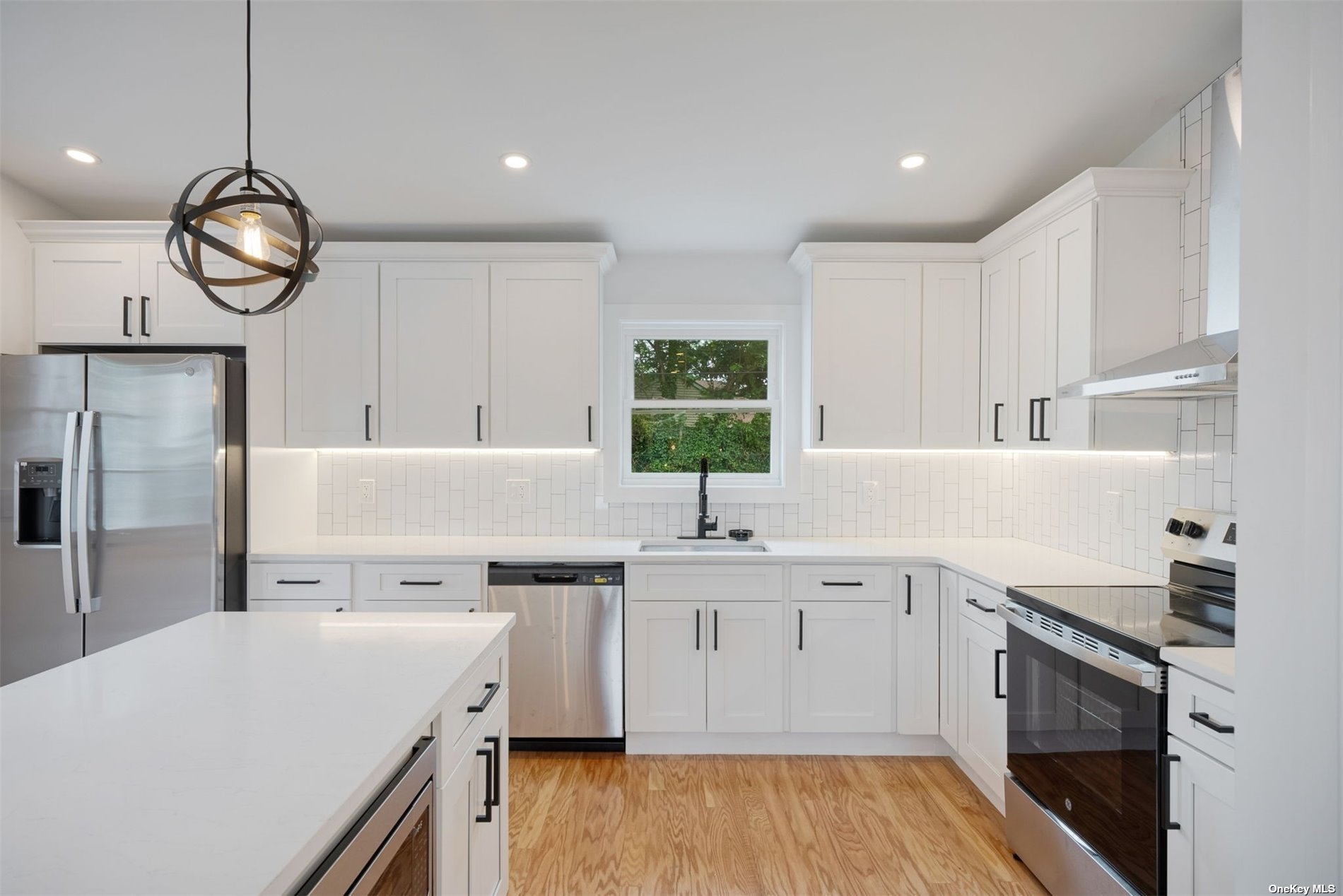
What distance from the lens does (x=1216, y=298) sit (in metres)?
2.11

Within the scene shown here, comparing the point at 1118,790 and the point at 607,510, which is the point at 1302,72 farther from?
the point at 607,510

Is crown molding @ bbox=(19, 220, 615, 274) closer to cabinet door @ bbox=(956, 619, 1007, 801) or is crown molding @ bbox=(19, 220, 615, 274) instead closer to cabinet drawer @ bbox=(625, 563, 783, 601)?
cabinet drawer @ bbox=(625, 563, 783, 601)

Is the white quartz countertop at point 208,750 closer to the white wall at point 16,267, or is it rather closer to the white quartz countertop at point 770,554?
the white quartz countertop at point 770,554

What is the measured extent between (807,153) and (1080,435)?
1457mm

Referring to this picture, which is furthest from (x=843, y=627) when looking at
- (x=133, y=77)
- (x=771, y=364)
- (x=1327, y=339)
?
(x=133, y=77)

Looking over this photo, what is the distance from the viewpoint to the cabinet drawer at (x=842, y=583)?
3.04m

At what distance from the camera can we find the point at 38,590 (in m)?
2.74

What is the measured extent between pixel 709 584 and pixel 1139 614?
164 cm

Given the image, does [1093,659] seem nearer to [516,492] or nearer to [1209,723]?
[1209,723]

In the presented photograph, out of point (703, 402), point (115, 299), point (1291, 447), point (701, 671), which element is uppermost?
point (115, 299)

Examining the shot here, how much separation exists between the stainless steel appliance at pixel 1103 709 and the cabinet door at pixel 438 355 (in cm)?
254

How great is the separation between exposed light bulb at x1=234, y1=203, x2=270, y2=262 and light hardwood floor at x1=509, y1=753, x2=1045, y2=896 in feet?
6.58

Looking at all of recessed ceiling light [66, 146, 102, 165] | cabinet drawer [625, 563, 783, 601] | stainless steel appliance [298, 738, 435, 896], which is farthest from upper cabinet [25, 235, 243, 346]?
stainless steel appliance [298, 738, 435, 896]

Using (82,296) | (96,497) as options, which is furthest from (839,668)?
(82,296)
